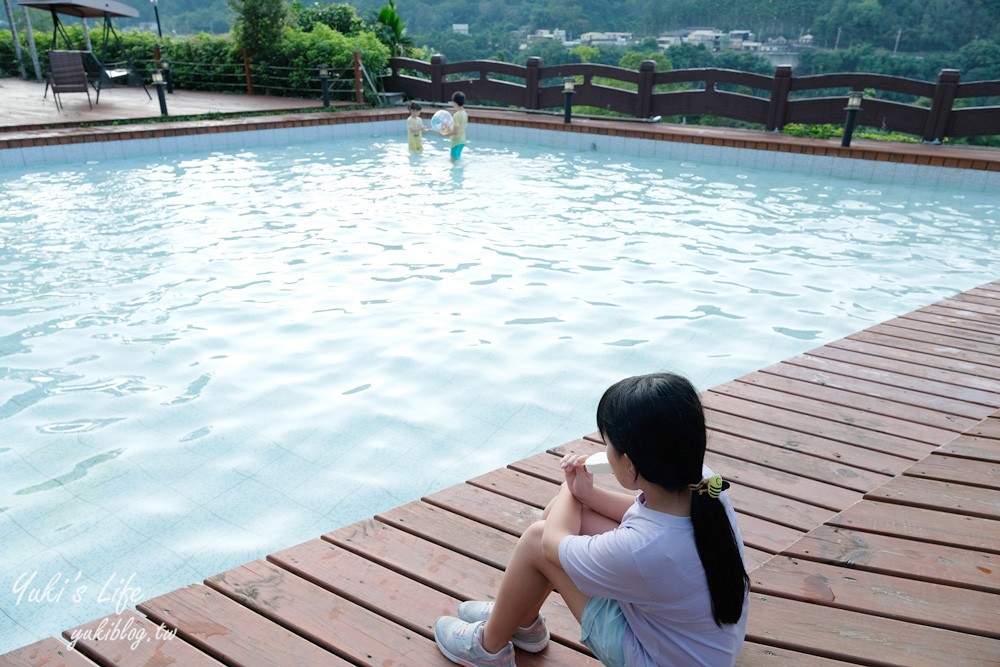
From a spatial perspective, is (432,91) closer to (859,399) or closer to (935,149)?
(935,149)

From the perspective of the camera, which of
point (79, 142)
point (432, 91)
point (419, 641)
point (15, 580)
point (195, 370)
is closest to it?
point (419, 641)

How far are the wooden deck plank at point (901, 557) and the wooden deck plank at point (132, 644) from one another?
72.0 inches

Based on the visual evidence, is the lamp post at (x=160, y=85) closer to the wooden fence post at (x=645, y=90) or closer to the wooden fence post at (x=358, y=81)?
the wooden fence post at (x=358, y=81)

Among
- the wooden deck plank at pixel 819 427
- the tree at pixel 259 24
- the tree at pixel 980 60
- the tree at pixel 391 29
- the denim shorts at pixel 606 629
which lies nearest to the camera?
the denim shorts at pixel 606 629

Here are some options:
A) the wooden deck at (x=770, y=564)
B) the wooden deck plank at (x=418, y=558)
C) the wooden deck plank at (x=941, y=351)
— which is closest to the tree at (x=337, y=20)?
the wooden deck plank at (x=941, y=351)

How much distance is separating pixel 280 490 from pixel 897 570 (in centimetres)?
255

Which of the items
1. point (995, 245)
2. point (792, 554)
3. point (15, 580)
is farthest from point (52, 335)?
point (995, 245)

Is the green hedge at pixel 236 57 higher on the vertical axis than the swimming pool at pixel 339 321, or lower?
higher

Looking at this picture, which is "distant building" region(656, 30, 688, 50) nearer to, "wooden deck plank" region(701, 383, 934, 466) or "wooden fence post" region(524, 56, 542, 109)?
"wooden fence post" region(524, 56, 542, 109)

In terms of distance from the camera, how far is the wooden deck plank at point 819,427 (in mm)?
3119

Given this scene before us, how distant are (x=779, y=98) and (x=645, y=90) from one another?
7.82ft

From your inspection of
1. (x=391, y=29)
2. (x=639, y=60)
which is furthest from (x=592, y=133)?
(x=639, y=60)

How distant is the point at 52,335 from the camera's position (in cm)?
488

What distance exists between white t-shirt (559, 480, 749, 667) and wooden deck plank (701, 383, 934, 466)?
1.51m
